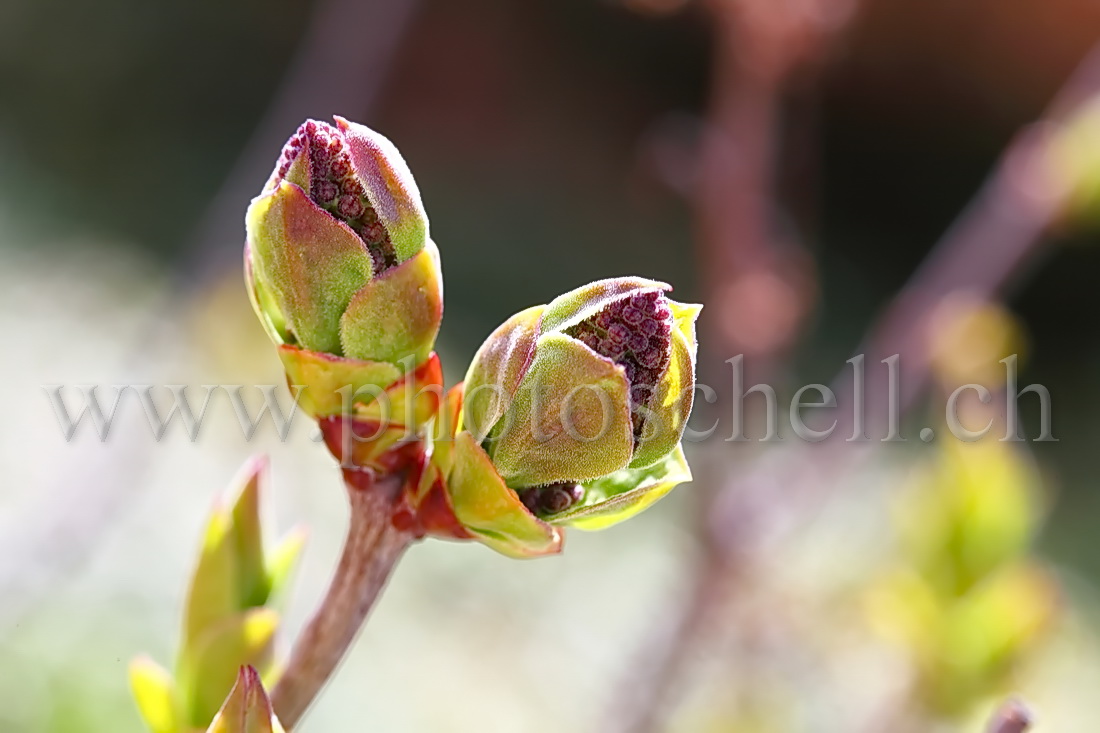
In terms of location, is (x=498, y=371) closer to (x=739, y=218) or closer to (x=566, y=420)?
(x=566, y=420)

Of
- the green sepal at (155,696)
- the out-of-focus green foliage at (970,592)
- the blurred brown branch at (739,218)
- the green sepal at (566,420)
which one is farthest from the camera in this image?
the blurred brown branch at (739,218)

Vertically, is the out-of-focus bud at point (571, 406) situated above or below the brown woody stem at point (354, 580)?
above

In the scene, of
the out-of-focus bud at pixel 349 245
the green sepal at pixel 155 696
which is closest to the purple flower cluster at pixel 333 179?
the out-of-focus bud at pixel 349 245

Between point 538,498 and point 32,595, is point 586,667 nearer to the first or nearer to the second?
point 32,595

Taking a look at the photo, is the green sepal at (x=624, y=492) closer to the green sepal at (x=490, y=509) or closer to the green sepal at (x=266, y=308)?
the green sepal at (x=490, y=509)

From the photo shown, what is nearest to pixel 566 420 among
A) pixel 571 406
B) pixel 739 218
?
pixel 571 406

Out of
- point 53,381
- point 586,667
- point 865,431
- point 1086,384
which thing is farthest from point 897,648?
point 1086,384

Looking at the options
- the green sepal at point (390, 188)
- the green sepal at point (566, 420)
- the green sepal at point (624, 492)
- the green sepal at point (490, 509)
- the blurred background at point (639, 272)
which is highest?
the green sepal at point (390, 188)

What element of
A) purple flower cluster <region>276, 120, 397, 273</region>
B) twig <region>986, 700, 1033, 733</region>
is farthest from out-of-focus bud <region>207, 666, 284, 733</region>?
twig <region>986, 700, 1033, 733</region>
